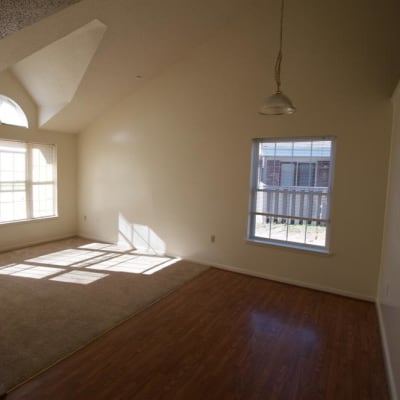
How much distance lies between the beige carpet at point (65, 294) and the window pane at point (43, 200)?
0.75 m

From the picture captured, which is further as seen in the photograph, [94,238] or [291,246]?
[94,238]

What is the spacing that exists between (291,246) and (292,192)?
80 centimetres

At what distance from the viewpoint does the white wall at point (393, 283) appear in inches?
88.0

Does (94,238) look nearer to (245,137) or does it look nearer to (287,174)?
(245,137)

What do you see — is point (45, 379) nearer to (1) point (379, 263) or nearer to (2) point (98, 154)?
(1) point (379, 263)

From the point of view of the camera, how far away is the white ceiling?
3.35 m

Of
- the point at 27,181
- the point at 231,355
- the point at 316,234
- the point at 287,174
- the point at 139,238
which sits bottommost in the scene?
the point at 231,355

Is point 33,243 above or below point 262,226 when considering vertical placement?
below

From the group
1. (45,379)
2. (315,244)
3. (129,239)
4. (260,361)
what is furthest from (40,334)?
(315,244)

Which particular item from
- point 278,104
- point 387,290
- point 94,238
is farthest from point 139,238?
point 387,290

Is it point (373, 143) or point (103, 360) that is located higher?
point (373, 143)

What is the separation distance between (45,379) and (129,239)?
3749 millimetres

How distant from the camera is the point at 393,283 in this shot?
2656mm

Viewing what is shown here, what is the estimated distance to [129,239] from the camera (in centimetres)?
590
